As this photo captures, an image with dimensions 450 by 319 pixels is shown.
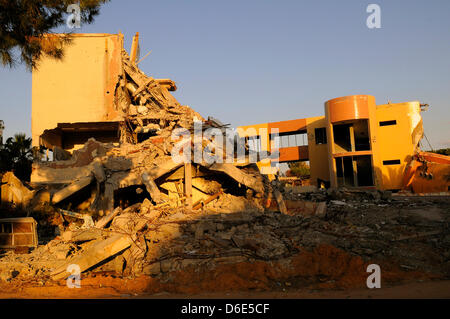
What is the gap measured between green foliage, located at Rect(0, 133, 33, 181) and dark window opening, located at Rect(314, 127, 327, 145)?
20260 millimetres

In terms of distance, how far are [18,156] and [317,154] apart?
20.5 metres

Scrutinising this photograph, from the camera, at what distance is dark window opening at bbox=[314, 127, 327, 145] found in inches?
1136

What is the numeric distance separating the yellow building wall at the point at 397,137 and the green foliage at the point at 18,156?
836 inches

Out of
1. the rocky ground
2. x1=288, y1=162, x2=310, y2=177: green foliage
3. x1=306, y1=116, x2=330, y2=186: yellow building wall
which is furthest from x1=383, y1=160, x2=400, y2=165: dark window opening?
the rocky ground

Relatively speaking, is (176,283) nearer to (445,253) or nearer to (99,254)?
(99,254)

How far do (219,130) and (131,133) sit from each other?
5.99m

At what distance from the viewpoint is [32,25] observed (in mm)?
7930

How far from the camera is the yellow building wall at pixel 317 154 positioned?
28281mm

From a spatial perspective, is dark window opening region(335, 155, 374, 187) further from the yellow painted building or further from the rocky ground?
the rocky ground

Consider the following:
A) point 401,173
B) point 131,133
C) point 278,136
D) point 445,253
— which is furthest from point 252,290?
point 278,136

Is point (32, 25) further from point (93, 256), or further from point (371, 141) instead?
point (371, 141)

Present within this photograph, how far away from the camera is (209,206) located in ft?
41.3
